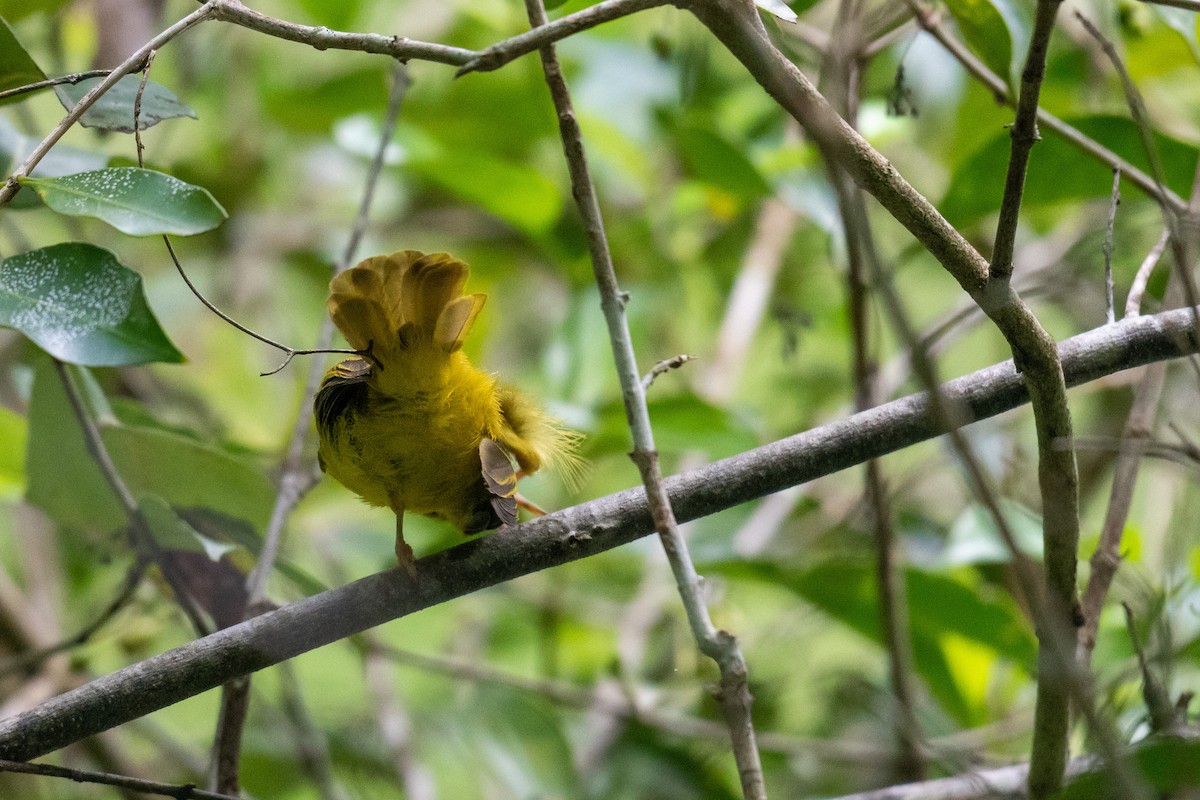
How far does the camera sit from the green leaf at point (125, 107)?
1.25m

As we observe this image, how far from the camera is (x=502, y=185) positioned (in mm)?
2521

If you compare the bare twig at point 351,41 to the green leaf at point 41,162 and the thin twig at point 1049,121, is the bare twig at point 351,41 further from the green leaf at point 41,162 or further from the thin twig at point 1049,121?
the thin twig at point 1049,121

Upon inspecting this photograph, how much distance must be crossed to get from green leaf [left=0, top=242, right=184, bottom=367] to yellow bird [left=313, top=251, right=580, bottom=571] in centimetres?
25

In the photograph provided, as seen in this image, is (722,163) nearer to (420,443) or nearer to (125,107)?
(420,443)

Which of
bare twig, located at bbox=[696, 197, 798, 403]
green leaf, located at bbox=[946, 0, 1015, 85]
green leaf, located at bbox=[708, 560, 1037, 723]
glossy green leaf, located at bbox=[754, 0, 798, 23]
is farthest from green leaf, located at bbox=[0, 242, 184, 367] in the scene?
bare twig, located at bbox=[696, 197, 798, 403]

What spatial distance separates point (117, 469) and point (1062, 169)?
1.59m

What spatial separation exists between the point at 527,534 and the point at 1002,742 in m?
1.58

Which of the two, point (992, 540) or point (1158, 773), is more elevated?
point (992, 540)

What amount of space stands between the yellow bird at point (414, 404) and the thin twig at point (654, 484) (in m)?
0.29

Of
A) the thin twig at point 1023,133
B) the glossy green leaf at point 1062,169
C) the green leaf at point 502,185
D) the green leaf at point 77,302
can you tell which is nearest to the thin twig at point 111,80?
the green leaf at point 77,302

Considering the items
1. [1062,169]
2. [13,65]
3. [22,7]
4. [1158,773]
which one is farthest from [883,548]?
[22,7]

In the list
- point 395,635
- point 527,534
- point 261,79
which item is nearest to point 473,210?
point 261,79

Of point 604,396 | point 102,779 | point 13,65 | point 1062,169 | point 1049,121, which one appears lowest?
point 102,779

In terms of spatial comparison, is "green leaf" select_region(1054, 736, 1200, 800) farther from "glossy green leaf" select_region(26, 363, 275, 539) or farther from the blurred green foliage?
"glossy green leaf" select_region(26, 363, 275, 539)
